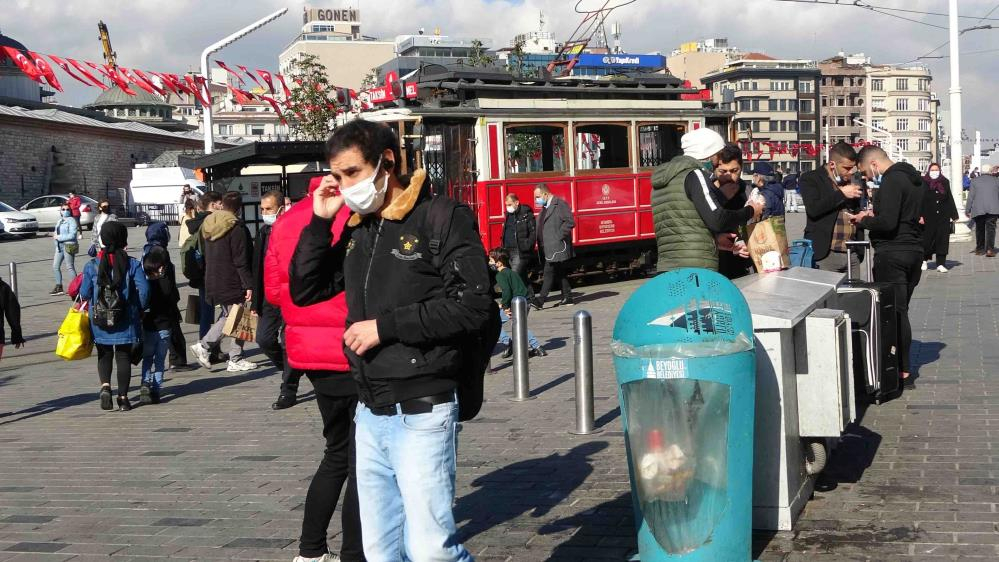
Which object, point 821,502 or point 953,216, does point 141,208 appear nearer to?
point 953,216

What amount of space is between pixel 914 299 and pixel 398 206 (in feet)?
43.4

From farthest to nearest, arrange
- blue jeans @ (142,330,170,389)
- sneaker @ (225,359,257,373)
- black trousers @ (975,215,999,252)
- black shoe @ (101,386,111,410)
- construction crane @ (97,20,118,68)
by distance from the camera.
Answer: construction crane @ (97,20,118,68), black trousers @ (975,215,999,252), sneaker @ (225,359,257,373), blue jeans @ (142,330,170,389), black shoe @ (101,386,111,410)

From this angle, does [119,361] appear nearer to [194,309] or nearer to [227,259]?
[227,259]

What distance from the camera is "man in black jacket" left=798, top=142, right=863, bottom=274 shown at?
8.91 m

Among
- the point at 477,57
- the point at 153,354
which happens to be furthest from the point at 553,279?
the point at 477,57

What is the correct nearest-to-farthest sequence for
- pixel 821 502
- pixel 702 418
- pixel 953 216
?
pixel 702 418 < pixel 821 502 < pixel 953 216

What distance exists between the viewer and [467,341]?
3990mm

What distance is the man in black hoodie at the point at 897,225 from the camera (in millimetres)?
9031

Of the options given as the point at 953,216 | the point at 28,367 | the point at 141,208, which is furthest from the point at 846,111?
the point at 28,367

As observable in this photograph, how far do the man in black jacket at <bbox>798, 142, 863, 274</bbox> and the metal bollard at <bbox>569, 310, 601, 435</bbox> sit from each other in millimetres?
1931

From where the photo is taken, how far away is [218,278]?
489 inches

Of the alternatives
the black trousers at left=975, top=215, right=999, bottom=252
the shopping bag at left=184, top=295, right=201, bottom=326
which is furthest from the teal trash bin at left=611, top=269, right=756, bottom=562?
the black trousers at left=975, top=215, right=999, bottom=252

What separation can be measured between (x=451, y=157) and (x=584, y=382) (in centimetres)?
1120

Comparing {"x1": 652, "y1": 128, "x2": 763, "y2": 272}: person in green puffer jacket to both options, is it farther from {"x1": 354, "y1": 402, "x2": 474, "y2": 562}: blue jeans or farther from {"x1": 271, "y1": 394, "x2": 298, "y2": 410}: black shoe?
{"x1": 271, "y1": 394, "x2": 298, "y2": 410}: black shoe
